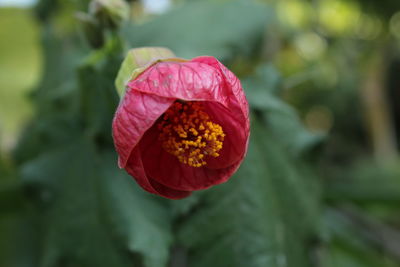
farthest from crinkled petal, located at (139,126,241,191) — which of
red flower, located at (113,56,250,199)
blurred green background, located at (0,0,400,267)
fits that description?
blurred green background, located at (0,0,400,267)

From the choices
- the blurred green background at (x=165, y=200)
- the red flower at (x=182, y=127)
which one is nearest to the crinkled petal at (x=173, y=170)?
the red flower at (x=182, y=127)

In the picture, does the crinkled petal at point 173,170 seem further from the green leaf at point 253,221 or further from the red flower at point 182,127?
the green leaf at point 253,221

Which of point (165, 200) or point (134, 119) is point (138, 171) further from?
point (165, 200)

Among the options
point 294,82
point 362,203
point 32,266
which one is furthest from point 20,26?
point 362,203

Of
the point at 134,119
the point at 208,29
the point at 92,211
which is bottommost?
the point at 92,211

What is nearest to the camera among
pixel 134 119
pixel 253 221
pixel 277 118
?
pixel 134 119

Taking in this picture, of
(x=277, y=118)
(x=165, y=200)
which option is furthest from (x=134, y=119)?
(x=277, y=118)

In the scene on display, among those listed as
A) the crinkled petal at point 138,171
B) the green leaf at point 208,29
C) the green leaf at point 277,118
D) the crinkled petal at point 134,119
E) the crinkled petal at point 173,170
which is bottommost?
the green leaf at point 277,118
